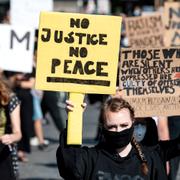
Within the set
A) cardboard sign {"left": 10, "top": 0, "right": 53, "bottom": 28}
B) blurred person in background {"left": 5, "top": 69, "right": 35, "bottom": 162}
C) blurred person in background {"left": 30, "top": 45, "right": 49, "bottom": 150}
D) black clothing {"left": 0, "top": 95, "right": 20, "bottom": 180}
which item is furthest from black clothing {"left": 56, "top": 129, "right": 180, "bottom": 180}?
blurred person in background {"left": 30, "top": 45, "right": 49, "bottom": 150}

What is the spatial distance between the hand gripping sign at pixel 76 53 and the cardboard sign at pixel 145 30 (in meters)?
5.84

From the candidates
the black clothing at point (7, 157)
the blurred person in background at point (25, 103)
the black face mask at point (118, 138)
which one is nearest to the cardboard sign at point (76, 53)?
the black face mask at point (118, 138)

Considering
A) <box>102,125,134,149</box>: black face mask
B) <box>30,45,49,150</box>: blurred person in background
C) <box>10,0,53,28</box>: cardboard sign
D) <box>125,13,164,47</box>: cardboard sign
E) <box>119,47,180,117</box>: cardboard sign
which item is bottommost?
<box>30,45,49,150</box>: blurred person in background

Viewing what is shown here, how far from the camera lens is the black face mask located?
14.0 feet

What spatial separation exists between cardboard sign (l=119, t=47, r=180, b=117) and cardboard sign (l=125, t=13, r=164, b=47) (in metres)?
5.13

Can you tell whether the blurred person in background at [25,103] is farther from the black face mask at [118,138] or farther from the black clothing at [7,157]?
the black face mask at [118,138]

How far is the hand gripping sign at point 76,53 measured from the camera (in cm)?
461

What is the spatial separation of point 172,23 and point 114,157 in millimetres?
6793

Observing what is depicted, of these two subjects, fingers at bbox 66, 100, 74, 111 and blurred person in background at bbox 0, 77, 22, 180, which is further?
blurred person in background at bbox 0, 77, 22, 180

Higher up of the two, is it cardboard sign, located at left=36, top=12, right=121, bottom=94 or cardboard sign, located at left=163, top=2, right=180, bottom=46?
cardboard sign, located at left=163, top=2, right=180, bottom=46

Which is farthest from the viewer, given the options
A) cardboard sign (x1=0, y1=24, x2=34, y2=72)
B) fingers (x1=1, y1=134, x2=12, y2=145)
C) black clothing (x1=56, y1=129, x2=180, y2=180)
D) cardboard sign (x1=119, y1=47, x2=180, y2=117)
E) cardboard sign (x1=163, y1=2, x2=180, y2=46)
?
cardboard sign (x1=163, y1=2, x2=180, y2=46)

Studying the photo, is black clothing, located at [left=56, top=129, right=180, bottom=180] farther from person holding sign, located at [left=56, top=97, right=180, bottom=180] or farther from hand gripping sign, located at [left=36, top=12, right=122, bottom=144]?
hand gripping sign, located at [left=36, top=12, right=122, bottom=144]

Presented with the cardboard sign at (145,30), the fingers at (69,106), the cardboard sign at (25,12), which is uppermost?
the cardboard sign at (25,12)

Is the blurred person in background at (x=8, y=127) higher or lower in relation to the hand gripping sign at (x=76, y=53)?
lower
